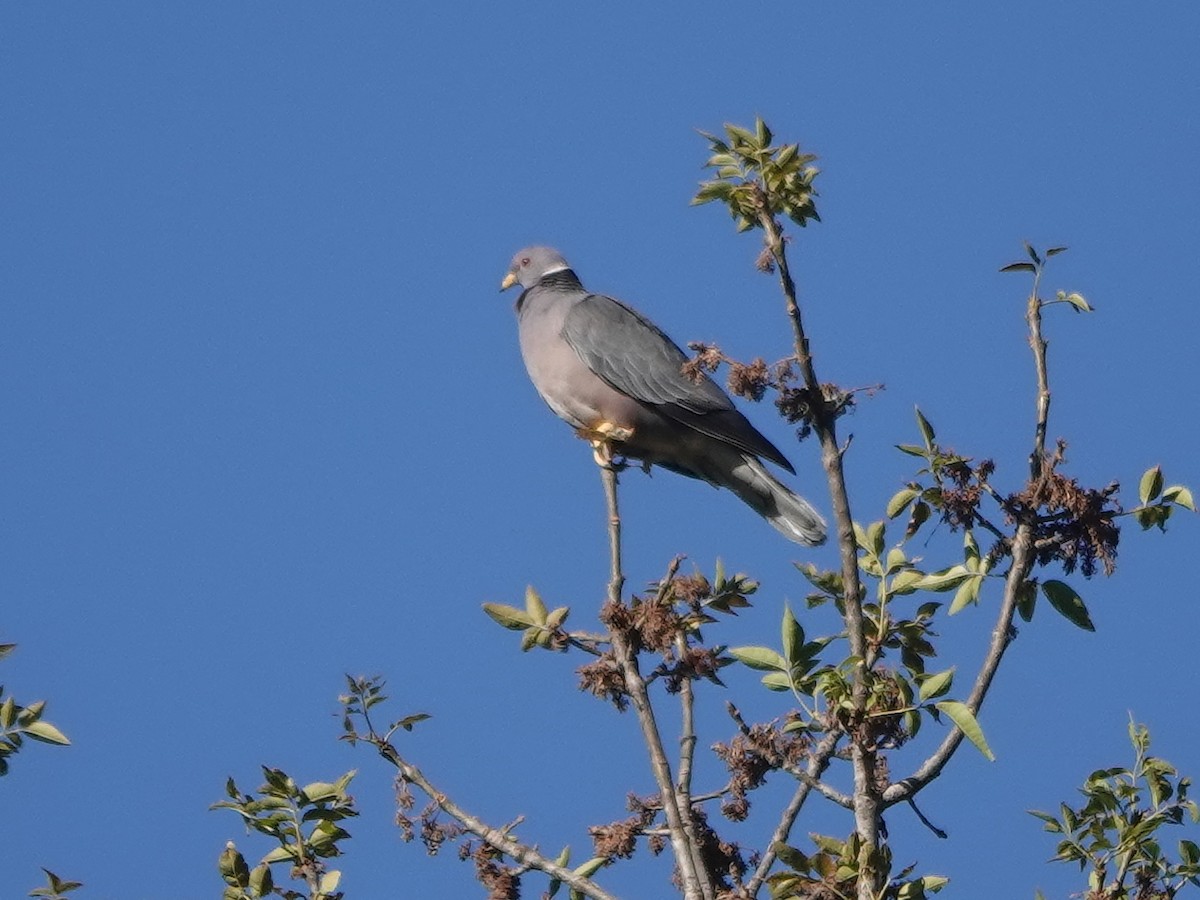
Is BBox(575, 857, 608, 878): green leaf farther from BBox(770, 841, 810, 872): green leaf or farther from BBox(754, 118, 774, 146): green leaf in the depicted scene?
BBox(754, 118, 774, 146): green leaf

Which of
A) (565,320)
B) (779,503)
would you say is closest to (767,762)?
(779,503)

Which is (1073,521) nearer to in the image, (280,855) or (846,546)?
(846,546)

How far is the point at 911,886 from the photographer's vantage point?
11.0 ft

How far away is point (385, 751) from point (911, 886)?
55.1 inches

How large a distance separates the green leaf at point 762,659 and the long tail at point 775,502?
3.43 metres

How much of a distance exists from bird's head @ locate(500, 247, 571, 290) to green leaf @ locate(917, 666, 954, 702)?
18.4 ft

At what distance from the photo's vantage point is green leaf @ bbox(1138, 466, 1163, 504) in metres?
3.82

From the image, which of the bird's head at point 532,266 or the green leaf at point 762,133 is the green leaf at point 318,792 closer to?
the green leaf at point 762,133

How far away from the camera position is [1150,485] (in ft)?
12.6

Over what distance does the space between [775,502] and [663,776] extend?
370 cm

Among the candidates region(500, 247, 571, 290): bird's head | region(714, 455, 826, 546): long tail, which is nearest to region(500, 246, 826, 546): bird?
region(714, 455, 826, 546): long tail

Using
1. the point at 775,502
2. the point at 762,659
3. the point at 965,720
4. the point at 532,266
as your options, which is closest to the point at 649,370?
the point at 775,502

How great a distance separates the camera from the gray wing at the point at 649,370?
7.36 metres

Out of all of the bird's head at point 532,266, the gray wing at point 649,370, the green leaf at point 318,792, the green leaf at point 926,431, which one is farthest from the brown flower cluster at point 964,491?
the bird's head at point 532,266
